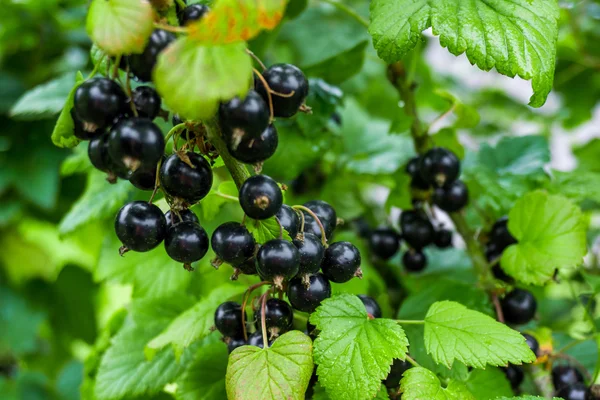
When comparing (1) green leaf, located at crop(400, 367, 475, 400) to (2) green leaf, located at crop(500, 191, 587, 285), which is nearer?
(1) green leaf, located at crop(400, 367, 475, 400)

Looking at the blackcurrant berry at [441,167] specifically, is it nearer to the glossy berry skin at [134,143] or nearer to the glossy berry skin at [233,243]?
the glossy berry skin at [233,243]

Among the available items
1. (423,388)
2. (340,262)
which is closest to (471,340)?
(423,388)

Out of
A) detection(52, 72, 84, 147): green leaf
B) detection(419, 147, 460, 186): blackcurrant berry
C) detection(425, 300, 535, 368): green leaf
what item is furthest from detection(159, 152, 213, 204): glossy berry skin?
detection(419, 147, 460, 186): blackcurrant berry

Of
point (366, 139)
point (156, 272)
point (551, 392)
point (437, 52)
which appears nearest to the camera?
point (551, 392)

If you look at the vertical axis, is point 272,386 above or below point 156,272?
above

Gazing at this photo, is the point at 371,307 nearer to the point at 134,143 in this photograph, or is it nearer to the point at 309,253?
the point at 309,253

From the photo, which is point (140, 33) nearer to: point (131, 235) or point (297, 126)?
point (131, 235)

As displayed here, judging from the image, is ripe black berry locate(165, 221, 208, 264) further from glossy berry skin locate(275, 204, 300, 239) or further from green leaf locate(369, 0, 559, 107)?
green leaf locate(369, 0, 559, 107)

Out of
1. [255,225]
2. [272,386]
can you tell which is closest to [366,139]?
[255,225]
